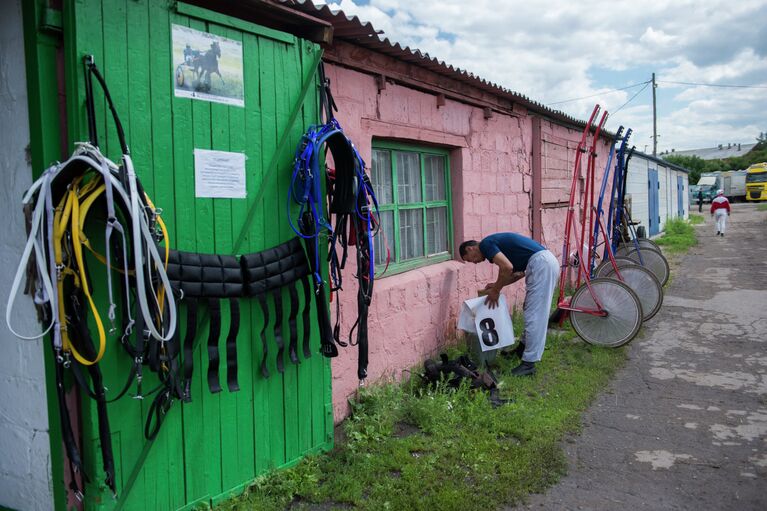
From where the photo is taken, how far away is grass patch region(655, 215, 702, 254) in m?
20.0

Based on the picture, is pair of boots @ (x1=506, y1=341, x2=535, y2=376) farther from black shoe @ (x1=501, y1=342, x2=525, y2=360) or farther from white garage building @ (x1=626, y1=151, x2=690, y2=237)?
white garage building @ (x1=626, y1=151, x2=690, y2=237)

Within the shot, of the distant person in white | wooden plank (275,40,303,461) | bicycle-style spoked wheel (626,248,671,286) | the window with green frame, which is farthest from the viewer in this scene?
the distant person in white

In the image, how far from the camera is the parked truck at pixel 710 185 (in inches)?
2163

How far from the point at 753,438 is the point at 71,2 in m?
5.29

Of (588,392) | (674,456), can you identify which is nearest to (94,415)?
(674,456)

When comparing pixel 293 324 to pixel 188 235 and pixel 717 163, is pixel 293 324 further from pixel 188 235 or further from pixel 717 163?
pixel 717 163

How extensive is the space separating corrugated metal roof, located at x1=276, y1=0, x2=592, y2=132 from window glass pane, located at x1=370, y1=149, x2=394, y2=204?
35.1 inches

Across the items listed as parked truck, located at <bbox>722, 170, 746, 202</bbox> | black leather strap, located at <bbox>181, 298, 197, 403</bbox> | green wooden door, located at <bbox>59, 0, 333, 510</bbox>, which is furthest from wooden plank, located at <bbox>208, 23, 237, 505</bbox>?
parked truck, located at <bbox>722, 170, 746, 202</bbox>

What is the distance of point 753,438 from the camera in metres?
4.75

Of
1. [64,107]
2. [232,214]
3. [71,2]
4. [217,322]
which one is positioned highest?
[71,2]

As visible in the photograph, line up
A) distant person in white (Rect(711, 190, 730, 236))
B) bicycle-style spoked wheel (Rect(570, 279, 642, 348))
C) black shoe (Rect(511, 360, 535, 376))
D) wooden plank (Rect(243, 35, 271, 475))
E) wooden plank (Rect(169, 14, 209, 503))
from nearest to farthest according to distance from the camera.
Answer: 1. wooden plank (Rect(169, 14, 209, 503))
2. wooden plank (Rect(243, 35, 271, 475))
3. black shoe (Rect(511, 360, 535, 376))
4. bicycle-style spoked wheel (Rect(570, 279, 642, 348))
5. distant person in white (Rect(711, 190, 730, 236))

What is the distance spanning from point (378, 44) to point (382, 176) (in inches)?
47.0

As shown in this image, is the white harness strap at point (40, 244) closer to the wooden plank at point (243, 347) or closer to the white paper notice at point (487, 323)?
the wooden plank at point (243, 347)

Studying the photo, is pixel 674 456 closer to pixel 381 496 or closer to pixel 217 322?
pixel 381 496
